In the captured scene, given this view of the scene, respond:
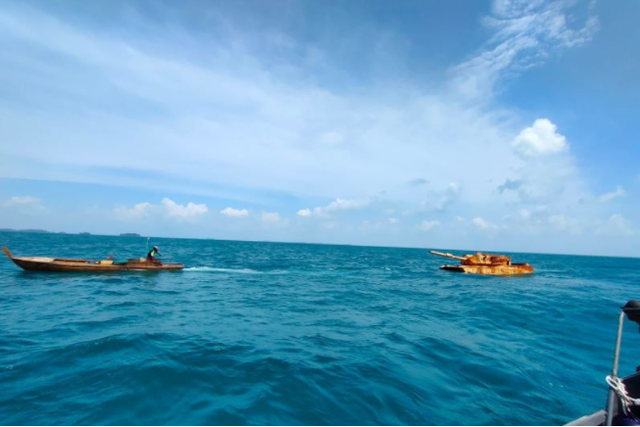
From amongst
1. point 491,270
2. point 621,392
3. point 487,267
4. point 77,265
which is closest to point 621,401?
point 621,392

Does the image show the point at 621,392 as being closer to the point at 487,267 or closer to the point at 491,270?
the point at 491,270

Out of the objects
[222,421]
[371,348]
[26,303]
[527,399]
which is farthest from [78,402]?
[26,303]

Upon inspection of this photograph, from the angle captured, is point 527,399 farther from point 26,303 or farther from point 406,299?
point 26,303

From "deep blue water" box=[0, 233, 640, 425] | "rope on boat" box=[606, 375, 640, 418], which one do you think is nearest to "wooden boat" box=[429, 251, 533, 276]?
"deep blue water" box=[0, 233, 640, 425]

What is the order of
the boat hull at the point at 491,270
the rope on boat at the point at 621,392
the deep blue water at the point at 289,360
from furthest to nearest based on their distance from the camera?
the boat hull at the point at 491,270, the deep blue water at the point at 289,360, the rope on boat at the point at 621,392

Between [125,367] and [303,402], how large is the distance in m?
5.55

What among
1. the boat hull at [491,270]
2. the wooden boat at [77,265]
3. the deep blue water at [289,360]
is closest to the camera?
the deep blue water at [289,360]

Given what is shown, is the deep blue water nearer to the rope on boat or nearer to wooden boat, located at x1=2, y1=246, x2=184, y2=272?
the rope on boat

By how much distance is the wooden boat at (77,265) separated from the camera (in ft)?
82.5

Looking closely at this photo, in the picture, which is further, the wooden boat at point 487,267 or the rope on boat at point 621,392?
the wooden boat at point 487,267

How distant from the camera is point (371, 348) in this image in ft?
37.4

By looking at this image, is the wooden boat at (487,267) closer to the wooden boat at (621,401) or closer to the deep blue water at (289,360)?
the deep blue water at (289,360)

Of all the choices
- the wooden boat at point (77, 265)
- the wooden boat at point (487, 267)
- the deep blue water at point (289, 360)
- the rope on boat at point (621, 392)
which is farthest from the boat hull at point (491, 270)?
the rope on boat at point (621, 392)

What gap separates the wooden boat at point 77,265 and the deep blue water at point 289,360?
18.7 ft
